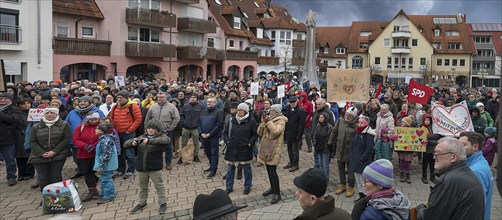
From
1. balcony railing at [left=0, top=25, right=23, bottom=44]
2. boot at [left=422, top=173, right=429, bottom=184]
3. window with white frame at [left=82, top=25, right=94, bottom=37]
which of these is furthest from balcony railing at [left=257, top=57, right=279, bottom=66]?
boot at [left=422, top=173, right=429, bottom=184]

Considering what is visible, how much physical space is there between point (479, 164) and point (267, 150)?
424 cm

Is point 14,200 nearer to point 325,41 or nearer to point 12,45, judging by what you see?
point 12,45

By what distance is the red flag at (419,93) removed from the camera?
473 inches

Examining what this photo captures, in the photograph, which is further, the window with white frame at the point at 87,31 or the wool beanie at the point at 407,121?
the window with white frame at the point at 87,31

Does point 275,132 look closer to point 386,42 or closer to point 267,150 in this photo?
point 267,150

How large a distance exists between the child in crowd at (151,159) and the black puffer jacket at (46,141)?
4.70ft

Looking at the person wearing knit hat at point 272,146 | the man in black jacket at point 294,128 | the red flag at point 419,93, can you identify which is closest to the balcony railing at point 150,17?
the man in black jacket at point 294,128

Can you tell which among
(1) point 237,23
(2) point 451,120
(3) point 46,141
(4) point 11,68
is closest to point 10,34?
(4) point 11,68

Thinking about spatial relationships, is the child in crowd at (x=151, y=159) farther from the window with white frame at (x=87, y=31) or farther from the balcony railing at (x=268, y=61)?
the balcony railing at (x=268, y=61)

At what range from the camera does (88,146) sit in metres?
8.34

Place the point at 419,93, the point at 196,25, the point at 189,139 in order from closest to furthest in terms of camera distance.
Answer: the point at 189,139 → the point at 419,93 → the point at 196,25

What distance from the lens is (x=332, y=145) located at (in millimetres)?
9148

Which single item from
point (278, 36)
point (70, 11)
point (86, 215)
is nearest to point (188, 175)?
point (86, 215)

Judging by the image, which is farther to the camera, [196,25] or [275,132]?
[196,25]
